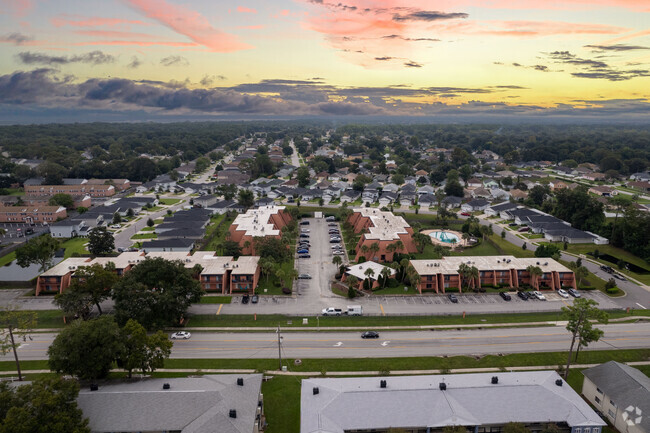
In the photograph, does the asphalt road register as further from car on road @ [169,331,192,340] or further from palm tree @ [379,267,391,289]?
palm tree @ [379,267,391,289]

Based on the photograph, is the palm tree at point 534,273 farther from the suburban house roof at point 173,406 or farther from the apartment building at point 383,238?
the suburban house roof at point 173,406

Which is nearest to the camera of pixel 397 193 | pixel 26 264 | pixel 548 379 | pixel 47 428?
pixel 47 428

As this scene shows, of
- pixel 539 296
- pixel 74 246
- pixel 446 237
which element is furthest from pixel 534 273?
pixel 74 246

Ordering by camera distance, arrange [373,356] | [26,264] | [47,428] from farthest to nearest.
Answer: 1. [26,264]
2. [373,356]
3. [47,428]

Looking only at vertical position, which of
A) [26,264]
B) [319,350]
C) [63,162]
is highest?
[63,162]

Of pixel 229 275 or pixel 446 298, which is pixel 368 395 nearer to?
pixel 446 298

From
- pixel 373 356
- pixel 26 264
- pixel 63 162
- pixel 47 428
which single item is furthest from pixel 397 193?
pixel 63 162
